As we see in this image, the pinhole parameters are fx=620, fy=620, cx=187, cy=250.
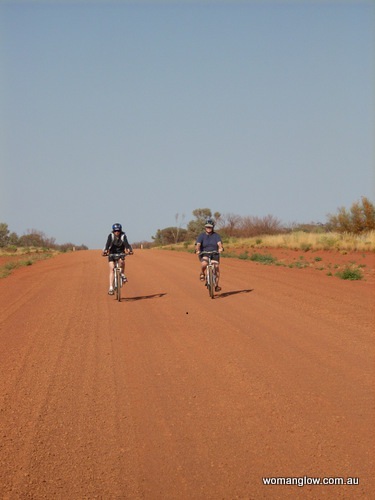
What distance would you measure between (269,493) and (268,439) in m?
1.04

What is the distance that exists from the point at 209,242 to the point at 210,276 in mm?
1186

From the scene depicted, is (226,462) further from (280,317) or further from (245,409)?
(280,317)

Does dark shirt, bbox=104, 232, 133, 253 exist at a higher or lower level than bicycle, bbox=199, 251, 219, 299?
higher

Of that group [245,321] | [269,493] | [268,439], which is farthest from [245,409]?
[245,321]

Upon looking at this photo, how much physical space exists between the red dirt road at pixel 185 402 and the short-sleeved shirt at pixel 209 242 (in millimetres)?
3368

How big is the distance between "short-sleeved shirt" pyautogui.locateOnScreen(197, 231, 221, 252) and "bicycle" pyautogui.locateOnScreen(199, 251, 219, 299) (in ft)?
0.45

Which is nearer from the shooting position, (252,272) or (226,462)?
(226,462)

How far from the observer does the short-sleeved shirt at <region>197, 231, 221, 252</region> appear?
16672mm

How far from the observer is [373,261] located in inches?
1202

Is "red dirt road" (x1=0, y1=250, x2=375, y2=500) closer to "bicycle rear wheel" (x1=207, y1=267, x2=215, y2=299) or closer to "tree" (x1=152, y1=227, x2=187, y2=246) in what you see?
"bicycle rear wheel" (x1=207, y1=267, x2=215, y2=299)

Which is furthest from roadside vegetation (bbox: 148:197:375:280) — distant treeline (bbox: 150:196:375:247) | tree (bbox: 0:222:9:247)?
tree (bbox: 0:222:9:247)

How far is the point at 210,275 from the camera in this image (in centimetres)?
1598

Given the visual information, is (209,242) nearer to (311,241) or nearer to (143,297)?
(143,297)

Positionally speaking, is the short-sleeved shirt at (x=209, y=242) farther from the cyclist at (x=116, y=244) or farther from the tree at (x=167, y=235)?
the tree at (x=167, y=235)
